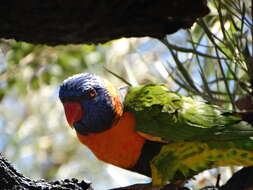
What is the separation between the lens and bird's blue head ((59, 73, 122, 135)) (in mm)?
1778

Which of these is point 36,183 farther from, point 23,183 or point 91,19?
point 91,19

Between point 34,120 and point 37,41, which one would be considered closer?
point 37,41

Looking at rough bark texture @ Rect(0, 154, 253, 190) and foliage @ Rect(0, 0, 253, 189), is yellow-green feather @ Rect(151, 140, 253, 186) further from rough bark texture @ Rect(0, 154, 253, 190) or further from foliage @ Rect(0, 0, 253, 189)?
foliage @ Rect(0, 0, 253, 189)

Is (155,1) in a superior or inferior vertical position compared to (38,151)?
inferior

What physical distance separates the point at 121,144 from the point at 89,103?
210 mm

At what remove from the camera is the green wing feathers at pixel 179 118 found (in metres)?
1.64

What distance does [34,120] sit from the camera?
3361mm

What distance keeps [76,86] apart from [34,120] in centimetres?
163

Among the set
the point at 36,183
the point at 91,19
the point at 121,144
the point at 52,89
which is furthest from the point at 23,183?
the point at 52,89

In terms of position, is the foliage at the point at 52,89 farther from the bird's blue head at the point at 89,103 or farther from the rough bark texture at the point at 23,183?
the rough bark texture at the point at 23,183

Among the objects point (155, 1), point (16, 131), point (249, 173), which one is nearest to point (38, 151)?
point (16, 131)

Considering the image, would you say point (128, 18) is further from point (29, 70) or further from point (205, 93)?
point (29, 70)

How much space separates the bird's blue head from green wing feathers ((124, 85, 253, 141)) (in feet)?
0.18

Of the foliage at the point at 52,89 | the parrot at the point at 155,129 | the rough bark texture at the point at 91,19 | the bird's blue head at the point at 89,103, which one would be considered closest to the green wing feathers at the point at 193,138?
the parrot at the point at 155,129
